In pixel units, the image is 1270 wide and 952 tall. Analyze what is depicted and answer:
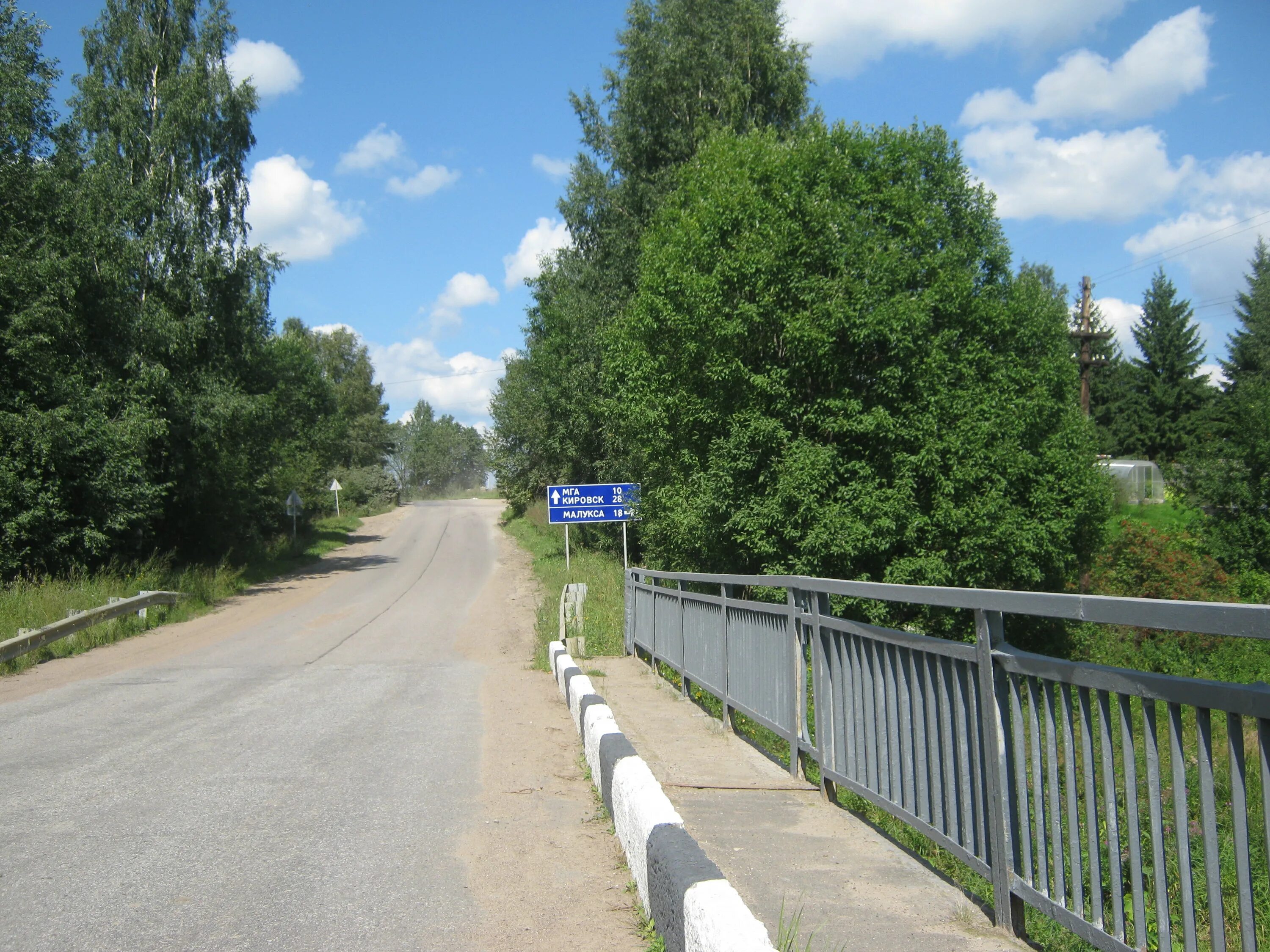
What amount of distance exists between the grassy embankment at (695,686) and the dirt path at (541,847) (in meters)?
1.45

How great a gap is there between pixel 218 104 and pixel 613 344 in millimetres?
16916

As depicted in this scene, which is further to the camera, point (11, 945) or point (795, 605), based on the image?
point (795, 605)

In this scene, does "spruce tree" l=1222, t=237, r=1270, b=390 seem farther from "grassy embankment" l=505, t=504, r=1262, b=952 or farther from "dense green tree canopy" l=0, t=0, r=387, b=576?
"dense green tree canopy" l=0, t=0, r=387, b=576

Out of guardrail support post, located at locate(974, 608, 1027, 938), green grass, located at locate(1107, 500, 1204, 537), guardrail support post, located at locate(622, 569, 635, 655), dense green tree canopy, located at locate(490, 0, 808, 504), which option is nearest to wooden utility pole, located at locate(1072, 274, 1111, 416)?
green grass, located at locate(1107, 500, 1204, 537)

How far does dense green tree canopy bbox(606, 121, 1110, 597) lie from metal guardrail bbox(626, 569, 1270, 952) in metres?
11.5

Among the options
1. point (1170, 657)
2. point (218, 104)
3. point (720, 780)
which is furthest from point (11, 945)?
point (218, 104)

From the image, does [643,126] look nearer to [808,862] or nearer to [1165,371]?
[808,862]

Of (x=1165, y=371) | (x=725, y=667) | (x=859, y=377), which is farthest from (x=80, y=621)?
(x=1165, y=371)

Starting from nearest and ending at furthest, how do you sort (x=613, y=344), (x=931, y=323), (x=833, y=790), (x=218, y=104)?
1. (x=833, y=790)
2. (x=931, y=323)
3. (x=613, y=344)
4. (x=218, y=104)

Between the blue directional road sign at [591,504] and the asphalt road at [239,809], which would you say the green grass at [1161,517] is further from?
the asphalt road at [239,809]

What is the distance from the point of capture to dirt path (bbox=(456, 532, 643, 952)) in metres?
4.20

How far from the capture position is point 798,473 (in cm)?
1656

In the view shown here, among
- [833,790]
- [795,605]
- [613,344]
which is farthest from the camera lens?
[613,344]

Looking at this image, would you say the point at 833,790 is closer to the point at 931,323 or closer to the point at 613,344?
the point at 931,323
